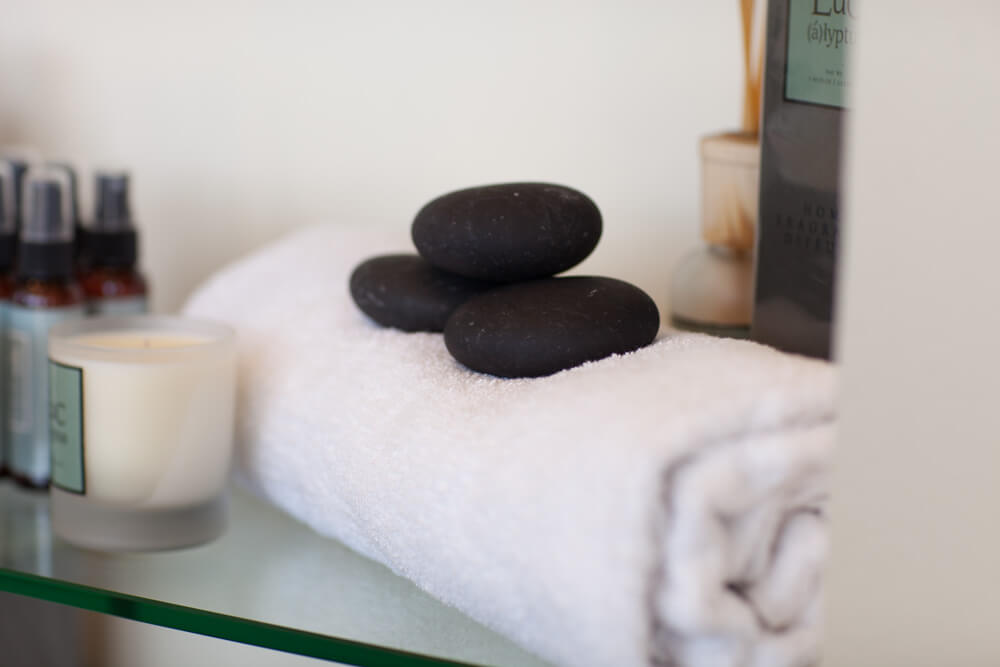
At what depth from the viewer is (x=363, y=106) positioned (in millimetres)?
492

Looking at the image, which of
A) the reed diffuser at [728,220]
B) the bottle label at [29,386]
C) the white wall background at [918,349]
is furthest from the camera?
the bottle label at [29,386]

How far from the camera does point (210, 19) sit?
53cm

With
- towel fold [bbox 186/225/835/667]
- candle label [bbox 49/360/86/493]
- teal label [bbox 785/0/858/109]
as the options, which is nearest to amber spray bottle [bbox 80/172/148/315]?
candle label [bbox 49/360/86/493]

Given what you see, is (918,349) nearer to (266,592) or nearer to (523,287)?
(523,287)

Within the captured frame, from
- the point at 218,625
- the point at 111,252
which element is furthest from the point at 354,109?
the point at 218,625

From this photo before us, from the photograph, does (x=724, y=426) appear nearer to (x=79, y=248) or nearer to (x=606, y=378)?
(x=606, y=378)

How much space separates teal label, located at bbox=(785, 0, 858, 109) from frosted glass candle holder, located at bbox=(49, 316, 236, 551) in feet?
0.71

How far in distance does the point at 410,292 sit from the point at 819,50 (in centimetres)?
16

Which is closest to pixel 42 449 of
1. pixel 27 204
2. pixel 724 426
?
pixel 27 204

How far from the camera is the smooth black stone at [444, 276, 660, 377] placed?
12.3 inches

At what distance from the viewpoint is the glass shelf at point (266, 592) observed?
0.31 meters

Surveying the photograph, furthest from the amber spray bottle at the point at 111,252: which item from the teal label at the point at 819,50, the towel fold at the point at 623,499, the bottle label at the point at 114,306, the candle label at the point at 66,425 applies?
the teal label at the point at 819,50

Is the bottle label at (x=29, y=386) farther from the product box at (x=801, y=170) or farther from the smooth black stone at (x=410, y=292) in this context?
the product box at (x=801, y=170)

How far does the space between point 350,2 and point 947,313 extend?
0.31m
